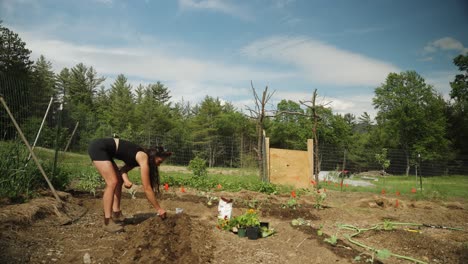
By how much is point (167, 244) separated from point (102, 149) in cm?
145

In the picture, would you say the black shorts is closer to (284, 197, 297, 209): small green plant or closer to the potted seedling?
the potted seedling

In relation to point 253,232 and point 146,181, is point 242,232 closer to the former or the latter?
point 253,232

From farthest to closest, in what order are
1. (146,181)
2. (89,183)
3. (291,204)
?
(89,183) → (291,204) → (146,181)

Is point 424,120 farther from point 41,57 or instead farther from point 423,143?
point 41,57

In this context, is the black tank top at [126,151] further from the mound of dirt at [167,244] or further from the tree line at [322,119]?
the tree line at [322,119]

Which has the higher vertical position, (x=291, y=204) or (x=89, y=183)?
(x=89, y=183)

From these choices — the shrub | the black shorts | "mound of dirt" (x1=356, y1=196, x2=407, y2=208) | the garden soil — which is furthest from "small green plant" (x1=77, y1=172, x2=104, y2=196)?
"mound of dirt" (x1=356, y1=196, x2=407, y2=208)

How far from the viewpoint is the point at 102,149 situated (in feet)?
11.9

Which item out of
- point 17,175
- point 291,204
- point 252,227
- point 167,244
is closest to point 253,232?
point 252,227

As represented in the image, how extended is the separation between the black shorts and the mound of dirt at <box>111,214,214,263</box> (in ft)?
3.21

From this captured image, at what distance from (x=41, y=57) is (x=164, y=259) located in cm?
4663

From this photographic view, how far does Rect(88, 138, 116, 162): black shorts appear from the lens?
11.8 feet

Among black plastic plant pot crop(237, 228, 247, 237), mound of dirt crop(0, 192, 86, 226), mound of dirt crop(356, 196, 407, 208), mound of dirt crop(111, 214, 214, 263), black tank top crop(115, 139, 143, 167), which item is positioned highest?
black tank top crop(115, 139, 143, 167)

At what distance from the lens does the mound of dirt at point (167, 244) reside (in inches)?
110
